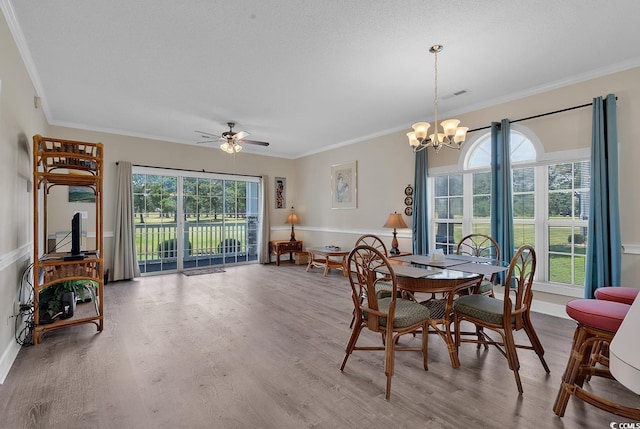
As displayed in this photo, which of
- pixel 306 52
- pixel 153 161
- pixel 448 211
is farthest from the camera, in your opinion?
pixel 153 161

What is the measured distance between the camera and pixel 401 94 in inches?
161

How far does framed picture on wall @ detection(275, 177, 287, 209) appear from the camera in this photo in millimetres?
7988

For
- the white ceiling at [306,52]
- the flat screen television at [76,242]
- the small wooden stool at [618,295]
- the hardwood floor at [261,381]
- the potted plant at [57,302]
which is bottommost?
the hardwood floor at [261,381]

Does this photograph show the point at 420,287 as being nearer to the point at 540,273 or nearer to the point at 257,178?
the point at 540,273

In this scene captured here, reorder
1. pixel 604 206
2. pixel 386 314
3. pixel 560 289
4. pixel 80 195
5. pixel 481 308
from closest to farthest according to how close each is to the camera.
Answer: pixel 386 314 < pixel 481 308 < pixel 604 206 < pixel 560 289 < pixel 80 195

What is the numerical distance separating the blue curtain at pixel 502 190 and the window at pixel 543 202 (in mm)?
189

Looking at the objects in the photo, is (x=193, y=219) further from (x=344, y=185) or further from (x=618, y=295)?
(x=618, y=295)

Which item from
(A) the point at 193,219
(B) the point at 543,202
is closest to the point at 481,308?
(B) the point at 543,202

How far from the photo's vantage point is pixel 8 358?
2.52 m

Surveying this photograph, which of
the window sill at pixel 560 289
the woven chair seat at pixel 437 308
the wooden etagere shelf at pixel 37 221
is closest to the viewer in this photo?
the woven chair seat at pixel 437 308

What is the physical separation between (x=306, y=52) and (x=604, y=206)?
3.45 m

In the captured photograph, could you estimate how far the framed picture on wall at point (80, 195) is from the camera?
17.4 feet

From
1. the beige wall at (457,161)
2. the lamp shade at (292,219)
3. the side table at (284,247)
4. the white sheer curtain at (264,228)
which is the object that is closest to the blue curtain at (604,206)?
the beige wall at (457,161)

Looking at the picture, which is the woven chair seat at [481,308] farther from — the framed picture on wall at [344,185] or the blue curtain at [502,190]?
the framed picture on wall at [344,185]
